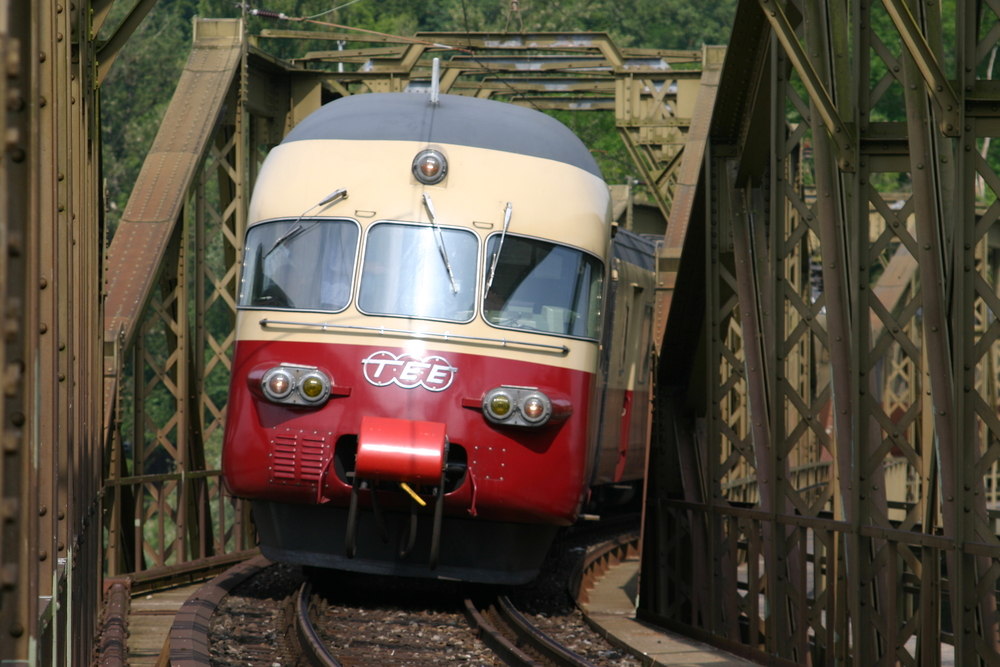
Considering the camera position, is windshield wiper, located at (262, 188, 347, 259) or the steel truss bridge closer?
the steel truss bridge

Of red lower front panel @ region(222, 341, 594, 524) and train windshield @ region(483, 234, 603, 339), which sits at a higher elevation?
train windshield @ region(483, 234, 603, 339)

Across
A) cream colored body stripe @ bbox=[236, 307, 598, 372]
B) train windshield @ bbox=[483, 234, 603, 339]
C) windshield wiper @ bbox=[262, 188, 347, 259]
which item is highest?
windshield wiper @ bbox=[262, 188, 347, 259]

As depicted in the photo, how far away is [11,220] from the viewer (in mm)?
2926

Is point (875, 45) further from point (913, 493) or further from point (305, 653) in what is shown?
point (913, 493)

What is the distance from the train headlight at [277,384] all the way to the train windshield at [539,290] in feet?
4.71

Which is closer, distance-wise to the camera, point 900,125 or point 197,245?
point 900,125

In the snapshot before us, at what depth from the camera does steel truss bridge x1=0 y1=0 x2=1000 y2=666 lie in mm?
4309

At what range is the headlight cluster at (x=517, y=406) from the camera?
10094mm

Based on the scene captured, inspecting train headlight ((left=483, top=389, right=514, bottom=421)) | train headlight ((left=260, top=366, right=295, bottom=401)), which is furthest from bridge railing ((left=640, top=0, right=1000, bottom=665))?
train headlight ((left=260, top=366, right=295, bottom=401))

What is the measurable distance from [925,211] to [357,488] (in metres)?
4.29

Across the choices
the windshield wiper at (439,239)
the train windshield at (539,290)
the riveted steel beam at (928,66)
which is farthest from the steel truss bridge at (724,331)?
the windshield wiper at (439,239)

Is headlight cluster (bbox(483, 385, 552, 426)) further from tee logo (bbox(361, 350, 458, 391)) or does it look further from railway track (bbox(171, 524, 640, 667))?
railway track (bbox(171, 524, 640, 667))

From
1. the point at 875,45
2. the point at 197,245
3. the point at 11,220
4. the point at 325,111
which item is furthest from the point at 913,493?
the point at 11,220

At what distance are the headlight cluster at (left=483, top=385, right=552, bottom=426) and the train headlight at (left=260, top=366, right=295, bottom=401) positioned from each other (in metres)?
1.33
